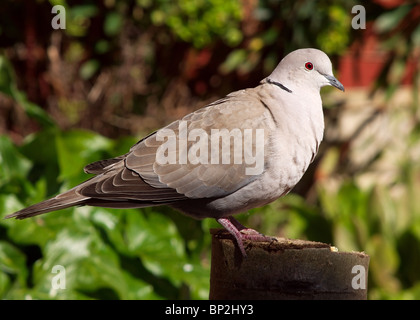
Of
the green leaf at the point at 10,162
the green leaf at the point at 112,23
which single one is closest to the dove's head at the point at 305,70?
the green leaf at the point at 10,162

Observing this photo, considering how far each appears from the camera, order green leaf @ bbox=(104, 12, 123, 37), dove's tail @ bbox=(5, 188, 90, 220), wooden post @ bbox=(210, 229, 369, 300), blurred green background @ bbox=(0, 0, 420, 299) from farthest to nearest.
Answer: green leaf @ bbox=(104, 12, 123, 37), blurred green background @ bbox=(0, 0, 420, 299), wooden post @ bbox=(210, 229, 369, 300), dove's tail @ bbox=(5, 188, 90, 220)

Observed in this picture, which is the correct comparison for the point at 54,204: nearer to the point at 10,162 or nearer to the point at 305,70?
the point at 305,70

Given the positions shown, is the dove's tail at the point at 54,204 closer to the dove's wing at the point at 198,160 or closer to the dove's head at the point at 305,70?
the dove's wing at the point at 198,160

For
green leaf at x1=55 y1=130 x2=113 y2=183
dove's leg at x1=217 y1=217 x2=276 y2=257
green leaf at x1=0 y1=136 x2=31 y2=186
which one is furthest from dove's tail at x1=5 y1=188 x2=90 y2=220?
green leaf at x1=0 y1=136 x2=31 y2=186

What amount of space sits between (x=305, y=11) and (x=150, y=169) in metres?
3.92

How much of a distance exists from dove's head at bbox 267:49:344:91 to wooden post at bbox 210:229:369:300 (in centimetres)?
45

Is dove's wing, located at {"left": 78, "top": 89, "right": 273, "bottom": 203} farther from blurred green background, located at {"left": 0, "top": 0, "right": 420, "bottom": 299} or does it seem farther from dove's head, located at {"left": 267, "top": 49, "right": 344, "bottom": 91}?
blurred green background, located at {"left": 0, "top": 0, "right": 420, "bottom": 299}

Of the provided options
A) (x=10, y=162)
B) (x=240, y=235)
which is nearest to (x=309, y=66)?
(x=240, y=235)

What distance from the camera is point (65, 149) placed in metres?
3.95

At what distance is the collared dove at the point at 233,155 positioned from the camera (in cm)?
173

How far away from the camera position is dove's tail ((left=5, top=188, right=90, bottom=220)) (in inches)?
62.9

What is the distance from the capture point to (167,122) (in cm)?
557

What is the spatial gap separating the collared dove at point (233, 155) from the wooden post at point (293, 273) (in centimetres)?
5
